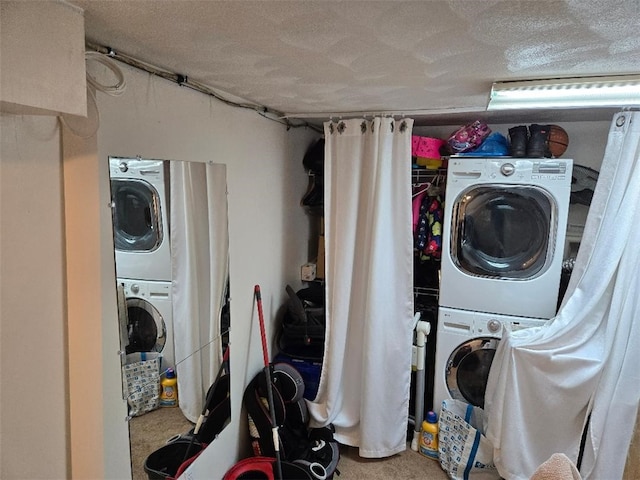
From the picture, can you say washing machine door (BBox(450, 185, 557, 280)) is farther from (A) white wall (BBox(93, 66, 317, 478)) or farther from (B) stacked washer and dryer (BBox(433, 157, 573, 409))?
(A) white wall (BBox(93, 66, 317, 478))

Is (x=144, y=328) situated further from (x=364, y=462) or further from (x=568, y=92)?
(x=568, y=92)

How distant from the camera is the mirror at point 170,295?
1.40 m

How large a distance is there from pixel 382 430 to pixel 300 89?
204cm

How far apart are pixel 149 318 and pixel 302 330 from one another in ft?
3.92

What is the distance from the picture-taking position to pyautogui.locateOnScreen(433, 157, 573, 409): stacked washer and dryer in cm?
221

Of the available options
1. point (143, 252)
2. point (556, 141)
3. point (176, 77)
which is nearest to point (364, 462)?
point (143, 252)

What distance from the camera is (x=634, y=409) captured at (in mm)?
1823

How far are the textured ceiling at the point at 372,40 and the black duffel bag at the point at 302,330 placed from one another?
142 centimetres

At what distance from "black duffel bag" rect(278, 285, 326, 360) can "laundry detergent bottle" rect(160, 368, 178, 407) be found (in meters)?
0.99

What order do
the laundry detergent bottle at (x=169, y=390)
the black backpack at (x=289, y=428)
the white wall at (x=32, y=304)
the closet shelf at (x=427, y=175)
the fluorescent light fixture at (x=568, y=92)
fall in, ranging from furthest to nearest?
the closet shelf at (x=427, y=175) → the black backpack at (x=289, y=428) → the laundry detergent bottle at (x=169, y=390) → the fluorescent light fixture at (x=568, y=92) → the white wall at (x=32, y=304)

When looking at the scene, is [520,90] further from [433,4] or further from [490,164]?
[433,4]

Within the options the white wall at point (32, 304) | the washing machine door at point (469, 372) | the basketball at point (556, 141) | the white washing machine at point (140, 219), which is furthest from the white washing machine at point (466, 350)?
the white wall at point (32, 304)

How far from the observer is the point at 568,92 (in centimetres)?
160

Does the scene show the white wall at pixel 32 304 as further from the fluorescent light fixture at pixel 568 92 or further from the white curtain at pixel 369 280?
the fluorescent light fixture at pixel 568 92
